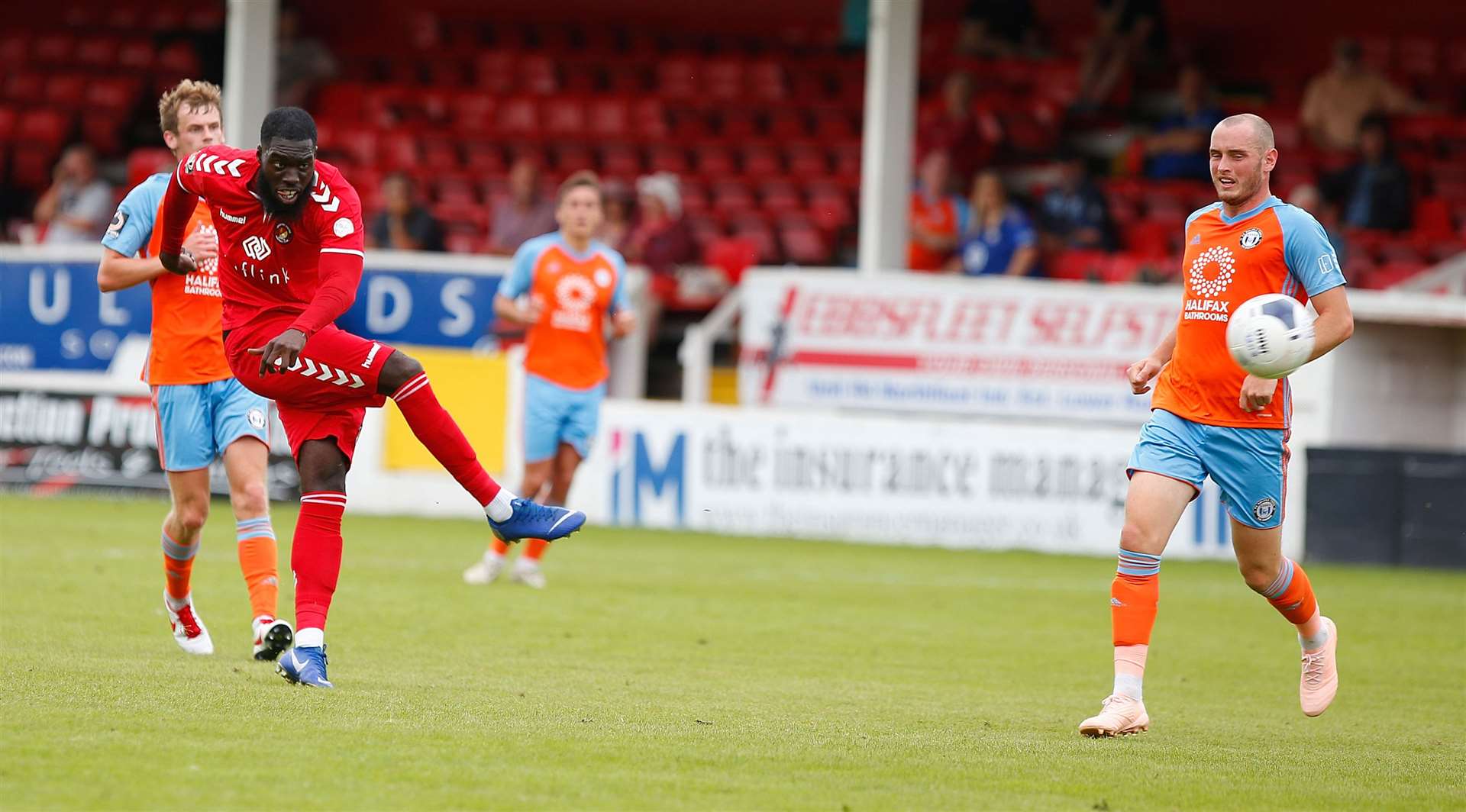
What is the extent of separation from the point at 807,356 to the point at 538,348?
18.9 ft

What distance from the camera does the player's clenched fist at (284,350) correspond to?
20.6 feet

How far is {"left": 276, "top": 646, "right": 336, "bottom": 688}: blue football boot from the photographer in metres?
6.79

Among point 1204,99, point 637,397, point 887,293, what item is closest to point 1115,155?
point 1204,99

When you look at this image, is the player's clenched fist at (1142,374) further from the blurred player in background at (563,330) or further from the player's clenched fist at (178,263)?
the blurred player in background at (563,330)

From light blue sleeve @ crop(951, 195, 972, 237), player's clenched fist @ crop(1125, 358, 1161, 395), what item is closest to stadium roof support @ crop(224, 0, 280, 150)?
light blue sleeve @ crop(951, 195, 972, 237)

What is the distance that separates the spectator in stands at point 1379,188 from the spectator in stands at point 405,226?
8629 mm

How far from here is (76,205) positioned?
66.4 feet

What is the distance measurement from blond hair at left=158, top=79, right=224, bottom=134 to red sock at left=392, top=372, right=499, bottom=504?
5.41 feet

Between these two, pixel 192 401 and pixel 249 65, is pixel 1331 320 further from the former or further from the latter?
pixel 249 65

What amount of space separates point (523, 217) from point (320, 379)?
12588 mm

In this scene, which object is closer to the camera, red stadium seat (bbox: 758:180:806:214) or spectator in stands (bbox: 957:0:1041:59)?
red stadium seat (bbox: 758:180:806:214)

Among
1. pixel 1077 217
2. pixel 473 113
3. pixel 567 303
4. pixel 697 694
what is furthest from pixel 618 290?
pixel 473 113

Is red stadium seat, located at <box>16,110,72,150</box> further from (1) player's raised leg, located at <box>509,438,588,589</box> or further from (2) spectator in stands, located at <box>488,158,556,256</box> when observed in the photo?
(1) player's raised leg, located at <box>509,438,588,589</box>

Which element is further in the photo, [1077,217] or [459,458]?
[1077,217]
